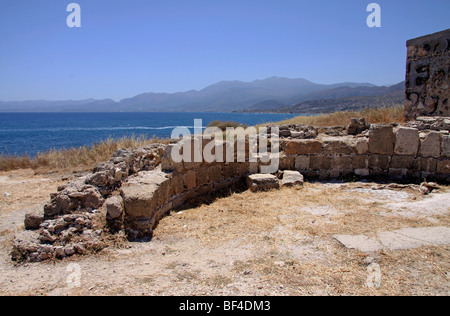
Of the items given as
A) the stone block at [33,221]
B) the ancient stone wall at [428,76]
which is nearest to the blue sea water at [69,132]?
the stone block at [33,221]

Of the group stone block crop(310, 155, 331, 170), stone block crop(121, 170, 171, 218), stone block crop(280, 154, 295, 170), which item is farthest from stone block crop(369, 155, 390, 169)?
stone block crop(121, 170, 171, 218)

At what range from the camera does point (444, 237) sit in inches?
158

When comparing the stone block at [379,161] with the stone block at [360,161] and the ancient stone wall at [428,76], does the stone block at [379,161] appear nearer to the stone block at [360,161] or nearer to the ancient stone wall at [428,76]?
the stone block at [360,161]

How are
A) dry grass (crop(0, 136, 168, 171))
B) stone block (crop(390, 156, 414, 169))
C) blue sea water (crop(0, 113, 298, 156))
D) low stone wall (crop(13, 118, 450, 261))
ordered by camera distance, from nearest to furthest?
low stone wall (crop(13, 118, 450, 261)), stone block (crop(390, 156, 414, 169)), dry grass (crop(0, 136, 168, 171)), blue sea water (crop(0, 113, 298, 156))

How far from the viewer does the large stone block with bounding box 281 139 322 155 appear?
7469mm

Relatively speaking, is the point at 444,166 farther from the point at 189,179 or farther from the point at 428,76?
the point at 189,179

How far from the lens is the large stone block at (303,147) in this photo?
7469mm

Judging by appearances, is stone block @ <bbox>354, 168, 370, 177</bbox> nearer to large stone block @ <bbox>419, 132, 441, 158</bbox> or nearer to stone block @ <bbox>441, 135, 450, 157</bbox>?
large stone block @ <bbox>419, 132, 441, 158</bbox>

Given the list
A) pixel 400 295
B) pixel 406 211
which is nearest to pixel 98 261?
pixel 400 295

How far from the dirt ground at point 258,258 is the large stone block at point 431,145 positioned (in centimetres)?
158

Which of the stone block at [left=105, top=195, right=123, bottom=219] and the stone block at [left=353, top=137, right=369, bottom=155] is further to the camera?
the stone block at [left=353, top=137, right=369, bottom=155]

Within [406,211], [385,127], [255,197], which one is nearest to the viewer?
[406,211]
